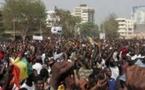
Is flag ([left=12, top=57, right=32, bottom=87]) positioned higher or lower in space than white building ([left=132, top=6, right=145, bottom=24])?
higher

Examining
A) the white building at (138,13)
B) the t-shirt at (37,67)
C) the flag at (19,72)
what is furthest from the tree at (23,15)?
the flag at (19,72)

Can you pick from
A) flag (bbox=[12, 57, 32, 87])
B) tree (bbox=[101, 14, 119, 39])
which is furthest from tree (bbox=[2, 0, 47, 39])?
flag (bbox=[12, 57, 32, 87])

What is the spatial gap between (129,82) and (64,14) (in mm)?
99965

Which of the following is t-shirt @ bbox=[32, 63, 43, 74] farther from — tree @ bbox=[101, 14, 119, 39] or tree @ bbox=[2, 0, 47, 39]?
tree @ bbox=[101, 14, 119, 39]

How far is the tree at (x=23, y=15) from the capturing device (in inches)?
3597

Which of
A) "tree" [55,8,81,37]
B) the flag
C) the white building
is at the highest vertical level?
the flag

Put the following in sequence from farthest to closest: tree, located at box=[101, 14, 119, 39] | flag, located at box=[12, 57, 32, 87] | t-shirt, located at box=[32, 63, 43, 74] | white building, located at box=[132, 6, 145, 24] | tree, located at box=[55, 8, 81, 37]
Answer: tree, located at box=[101, 14, 119, 39] → tree, located at box=[55, 8, 81, 37] → white building, located at box=[132, 6, 145, 24] → t-shirt, located at box=[32, 63, 43, 74] → flag, located at box=[12, 57, 32, 87]

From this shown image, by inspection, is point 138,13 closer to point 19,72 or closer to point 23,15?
point 23,15

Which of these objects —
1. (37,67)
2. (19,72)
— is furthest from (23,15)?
(19,72)

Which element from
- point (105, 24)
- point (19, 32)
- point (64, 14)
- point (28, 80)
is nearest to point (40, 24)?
point (19, 32)

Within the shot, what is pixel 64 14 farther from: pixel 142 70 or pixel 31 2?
pixel 142 70

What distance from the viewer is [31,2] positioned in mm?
94188

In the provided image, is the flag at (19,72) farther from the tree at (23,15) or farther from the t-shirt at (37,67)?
the tree at (23,15)

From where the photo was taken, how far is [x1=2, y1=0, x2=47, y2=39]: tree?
300 feet
